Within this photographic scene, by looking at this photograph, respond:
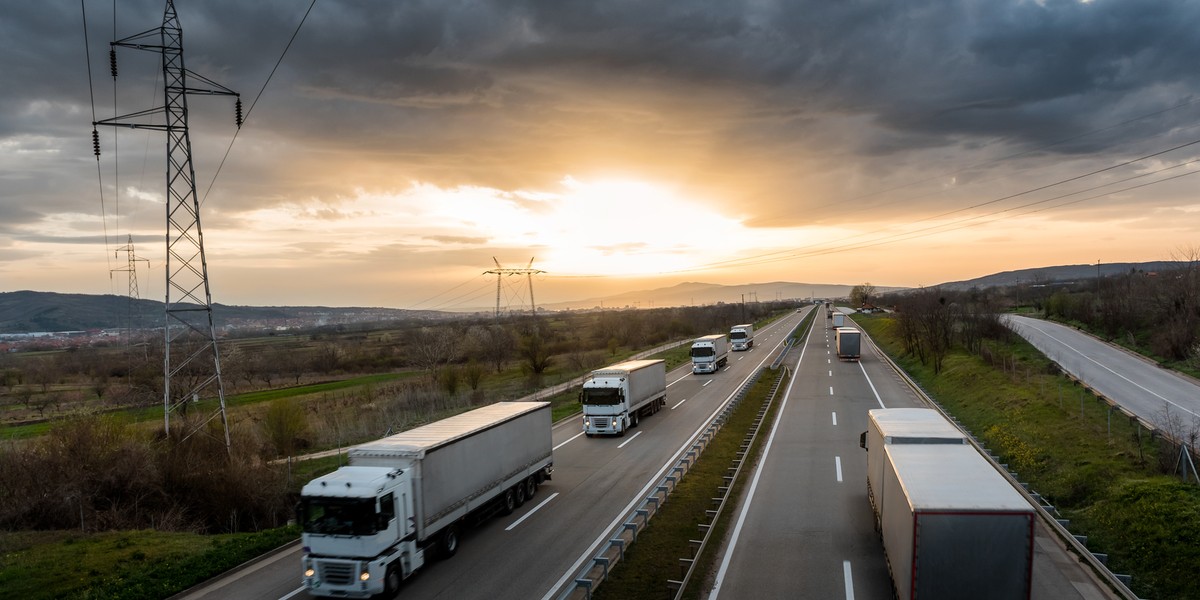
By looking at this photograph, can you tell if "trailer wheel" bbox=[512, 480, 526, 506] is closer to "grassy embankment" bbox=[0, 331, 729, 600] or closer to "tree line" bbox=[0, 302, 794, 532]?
"grassy embankment" bbox=[0, 331, 729, 600]

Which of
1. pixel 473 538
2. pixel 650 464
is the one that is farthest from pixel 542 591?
pixel 650 464

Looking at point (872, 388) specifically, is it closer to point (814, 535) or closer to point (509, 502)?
point (814, 535)

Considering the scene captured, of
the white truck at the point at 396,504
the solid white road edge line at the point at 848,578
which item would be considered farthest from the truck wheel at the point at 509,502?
the solid white road edge line at the point at 848,578

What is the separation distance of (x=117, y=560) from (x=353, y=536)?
746 centimetres

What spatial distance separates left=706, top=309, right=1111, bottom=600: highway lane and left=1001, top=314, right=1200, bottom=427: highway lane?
13113 millimetres

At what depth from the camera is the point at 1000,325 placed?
58.3 m

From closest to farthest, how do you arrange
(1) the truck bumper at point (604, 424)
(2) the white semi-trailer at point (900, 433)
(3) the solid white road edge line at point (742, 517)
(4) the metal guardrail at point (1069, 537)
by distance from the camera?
(4) the metal guardrail at point (1069, 537), (3) the solid white road edge line at point (742, 517), (2) the white semi-trailer at point (900, 433), (1) the truck bumper at point (604, 424)

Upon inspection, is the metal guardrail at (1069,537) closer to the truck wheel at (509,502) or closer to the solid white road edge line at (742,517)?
the solid white road edge line at (742,517)

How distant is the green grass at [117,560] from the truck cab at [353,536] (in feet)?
12.5

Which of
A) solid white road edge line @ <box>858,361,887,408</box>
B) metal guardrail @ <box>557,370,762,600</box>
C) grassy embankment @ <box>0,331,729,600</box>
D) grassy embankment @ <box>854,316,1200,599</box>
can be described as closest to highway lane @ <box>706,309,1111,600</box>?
grassy embankment @ <box>854,316,1200,599</box>

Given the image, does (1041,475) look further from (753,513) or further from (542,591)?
(542,591)

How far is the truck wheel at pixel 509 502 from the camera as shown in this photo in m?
19.6

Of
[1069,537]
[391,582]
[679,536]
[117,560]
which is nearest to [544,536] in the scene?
[679,536]

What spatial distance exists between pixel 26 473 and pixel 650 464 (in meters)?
21.3
